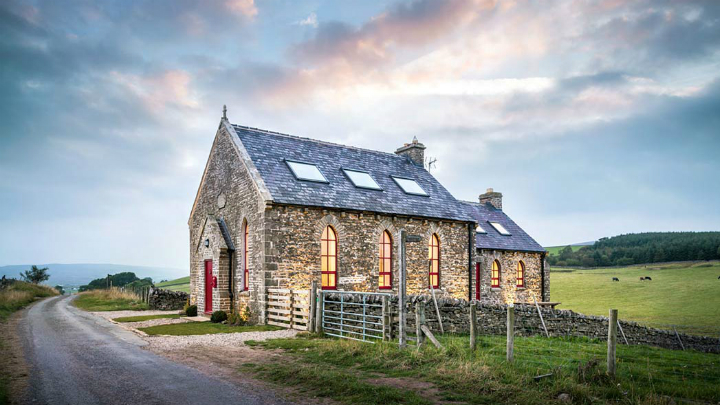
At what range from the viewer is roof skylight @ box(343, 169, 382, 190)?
21.5 meters

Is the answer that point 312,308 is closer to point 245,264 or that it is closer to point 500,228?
point 245,264

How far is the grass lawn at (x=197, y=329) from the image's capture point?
15.6 metres

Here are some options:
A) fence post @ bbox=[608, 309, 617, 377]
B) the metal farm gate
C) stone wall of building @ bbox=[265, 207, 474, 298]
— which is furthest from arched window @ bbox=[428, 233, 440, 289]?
fence post @ bbox=[608, 309, 617, 377]

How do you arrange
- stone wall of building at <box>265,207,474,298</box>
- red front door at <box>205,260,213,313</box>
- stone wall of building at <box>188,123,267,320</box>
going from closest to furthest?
stone wall of building at <box>265,207,474,298</box> → stone wall of building at <box>188,123,267,320</box> → red front door at <box>205,260,213,313</box>

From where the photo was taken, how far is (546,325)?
18.7 metres

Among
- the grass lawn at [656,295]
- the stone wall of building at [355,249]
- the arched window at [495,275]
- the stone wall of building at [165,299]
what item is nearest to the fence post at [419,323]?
the stone wall of building at [355,249]

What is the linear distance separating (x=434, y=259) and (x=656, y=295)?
22.0 metres

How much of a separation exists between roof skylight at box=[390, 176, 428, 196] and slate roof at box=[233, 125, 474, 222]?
28cm

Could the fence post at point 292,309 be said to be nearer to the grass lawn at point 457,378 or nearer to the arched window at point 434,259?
the grass lawn at point 457,378

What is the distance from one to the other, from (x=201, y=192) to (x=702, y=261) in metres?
56.9

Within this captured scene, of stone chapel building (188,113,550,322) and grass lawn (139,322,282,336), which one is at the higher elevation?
stone chapel building (188,113,550,322)

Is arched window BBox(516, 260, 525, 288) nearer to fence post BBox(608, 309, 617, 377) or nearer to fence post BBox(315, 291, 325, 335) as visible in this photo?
fence post BBox(315, 291, 325, 335)

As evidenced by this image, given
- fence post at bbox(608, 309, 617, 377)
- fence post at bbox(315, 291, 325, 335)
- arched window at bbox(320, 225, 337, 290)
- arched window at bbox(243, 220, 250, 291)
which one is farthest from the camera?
arched window at bbox(243, 220, 250, 291)

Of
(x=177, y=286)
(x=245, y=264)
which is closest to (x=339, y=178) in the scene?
(x=245, y=264)
